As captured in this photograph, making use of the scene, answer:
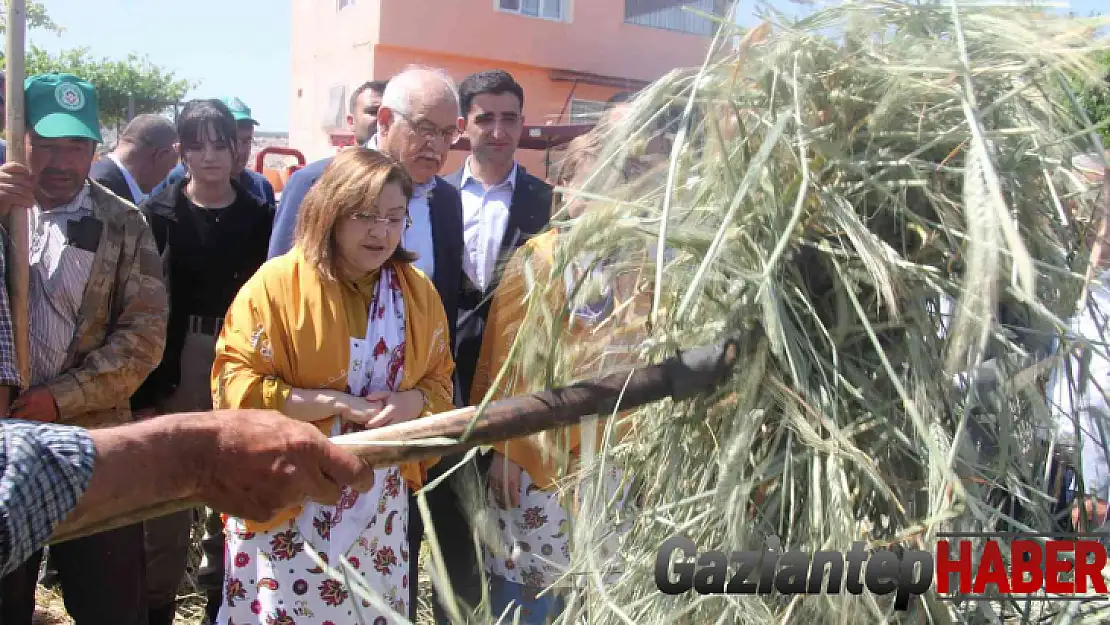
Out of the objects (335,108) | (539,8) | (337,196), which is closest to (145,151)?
(337,196)

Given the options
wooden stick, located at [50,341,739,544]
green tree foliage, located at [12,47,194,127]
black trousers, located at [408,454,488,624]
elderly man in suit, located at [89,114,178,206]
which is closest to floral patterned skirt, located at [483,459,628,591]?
black trousers, located at [408,454,488,624]

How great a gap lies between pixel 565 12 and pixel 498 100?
12010 mm

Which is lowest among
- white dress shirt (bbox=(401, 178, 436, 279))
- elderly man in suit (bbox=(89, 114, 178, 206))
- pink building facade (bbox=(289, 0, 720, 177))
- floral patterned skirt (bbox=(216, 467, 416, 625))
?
floral patterned skirt (bbox=(216, 467, 416, 625))

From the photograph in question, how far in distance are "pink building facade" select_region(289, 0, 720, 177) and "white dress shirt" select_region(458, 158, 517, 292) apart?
9604mm

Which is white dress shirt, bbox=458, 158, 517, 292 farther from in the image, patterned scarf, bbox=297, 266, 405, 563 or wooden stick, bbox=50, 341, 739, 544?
wooden stick, bbox=50, 341, 739, 544

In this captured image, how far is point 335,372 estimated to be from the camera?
236cm

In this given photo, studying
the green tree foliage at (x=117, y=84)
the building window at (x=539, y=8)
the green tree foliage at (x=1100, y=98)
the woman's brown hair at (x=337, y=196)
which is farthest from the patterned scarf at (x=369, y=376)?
the green tree foliage at (x=117, y=84)

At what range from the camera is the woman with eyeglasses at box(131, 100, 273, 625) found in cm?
321

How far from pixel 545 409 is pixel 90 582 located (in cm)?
201

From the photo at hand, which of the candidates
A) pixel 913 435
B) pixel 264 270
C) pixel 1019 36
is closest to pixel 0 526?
pixel 913 435

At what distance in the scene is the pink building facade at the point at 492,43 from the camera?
13266 mm

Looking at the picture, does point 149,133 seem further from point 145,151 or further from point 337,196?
point 337,196

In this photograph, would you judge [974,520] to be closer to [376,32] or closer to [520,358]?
[520,358]

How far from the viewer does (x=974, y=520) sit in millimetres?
1313
